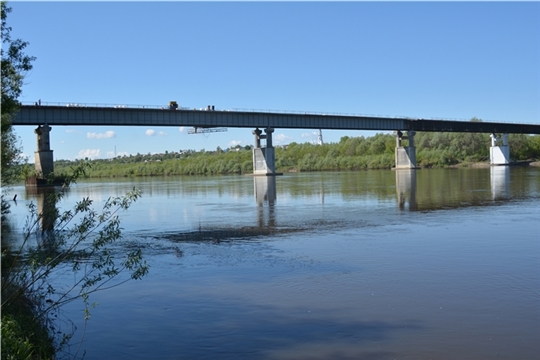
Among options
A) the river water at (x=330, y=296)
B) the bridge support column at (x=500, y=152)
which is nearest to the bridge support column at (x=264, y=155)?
the bridge support column at (x=500, y=152)

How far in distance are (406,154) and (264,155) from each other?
132 feet

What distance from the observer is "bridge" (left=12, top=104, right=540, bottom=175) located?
307 feet

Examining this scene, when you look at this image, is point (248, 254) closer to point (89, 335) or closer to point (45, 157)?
point (89, 335)

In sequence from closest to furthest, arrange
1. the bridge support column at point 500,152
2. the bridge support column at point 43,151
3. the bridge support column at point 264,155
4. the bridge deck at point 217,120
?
the bridge deck at point 217,120 → the bridge support column at point 43,151 → the bridge support column at point 264,155 → the bridge support column at point 500,152

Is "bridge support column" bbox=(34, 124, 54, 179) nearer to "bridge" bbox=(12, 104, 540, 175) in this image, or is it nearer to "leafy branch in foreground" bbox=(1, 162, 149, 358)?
"bridge" bbox=(12, 104, 540, 175)

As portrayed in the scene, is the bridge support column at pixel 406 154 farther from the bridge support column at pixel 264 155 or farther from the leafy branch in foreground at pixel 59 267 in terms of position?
the leafy branch in foreground at pixel 59 267

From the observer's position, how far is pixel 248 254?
24.4 m

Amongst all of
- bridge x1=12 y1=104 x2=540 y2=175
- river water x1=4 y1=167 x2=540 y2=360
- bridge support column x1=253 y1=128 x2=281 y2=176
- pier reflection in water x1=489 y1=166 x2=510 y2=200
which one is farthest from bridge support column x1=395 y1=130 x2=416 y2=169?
river water x1=4 y1=167 x2=540 y2=360

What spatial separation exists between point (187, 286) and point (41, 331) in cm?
555

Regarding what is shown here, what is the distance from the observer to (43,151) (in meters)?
95.6

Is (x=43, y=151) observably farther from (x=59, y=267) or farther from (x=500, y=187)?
(x=59, y=267)

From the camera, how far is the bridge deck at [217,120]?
304 ft

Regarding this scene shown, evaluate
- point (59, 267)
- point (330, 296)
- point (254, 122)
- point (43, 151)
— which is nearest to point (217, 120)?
point (254, 122)

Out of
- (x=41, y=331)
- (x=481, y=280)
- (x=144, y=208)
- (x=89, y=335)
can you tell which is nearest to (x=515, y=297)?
(x=481, y=280)
